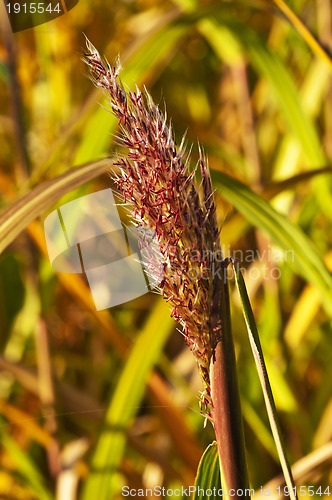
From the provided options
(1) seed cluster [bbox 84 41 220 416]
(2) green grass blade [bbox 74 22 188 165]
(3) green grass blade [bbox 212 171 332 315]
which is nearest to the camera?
(1) seed cluster [bbox 84 41 220 416]

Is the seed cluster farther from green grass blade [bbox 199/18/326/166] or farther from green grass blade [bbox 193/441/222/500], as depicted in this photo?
green grass blade [bbox 199/18/326/166]

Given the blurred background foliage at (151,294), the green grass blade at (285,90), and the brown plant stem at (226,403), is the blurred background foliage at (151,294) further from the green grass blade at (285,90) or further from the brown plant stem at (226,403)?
the brown plant stem at (226,403)

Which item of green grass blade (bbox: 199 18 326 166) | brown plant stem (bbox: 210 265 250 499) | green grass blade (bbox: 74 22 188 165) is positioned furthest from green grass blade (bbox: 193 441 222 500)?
green grass blade (bbox: 199 18 326 166)

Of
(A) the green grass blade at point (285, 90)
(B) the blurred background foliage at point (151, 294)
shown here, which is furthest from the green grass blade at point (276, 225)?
(A) the green grass blade at point (285, 90)

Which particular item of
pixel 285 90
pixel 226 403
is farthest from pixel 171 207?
pixel 285 90

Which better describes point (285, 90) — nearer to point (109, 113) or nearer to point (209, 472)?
point (109, 113)

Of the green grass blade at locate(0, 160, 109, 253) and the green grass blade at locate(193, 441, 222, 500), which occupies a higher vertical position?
the green grass blade at locate(0, 160, 109, 253)

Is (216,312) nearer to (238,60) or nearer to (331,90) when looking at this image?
(238,60)
